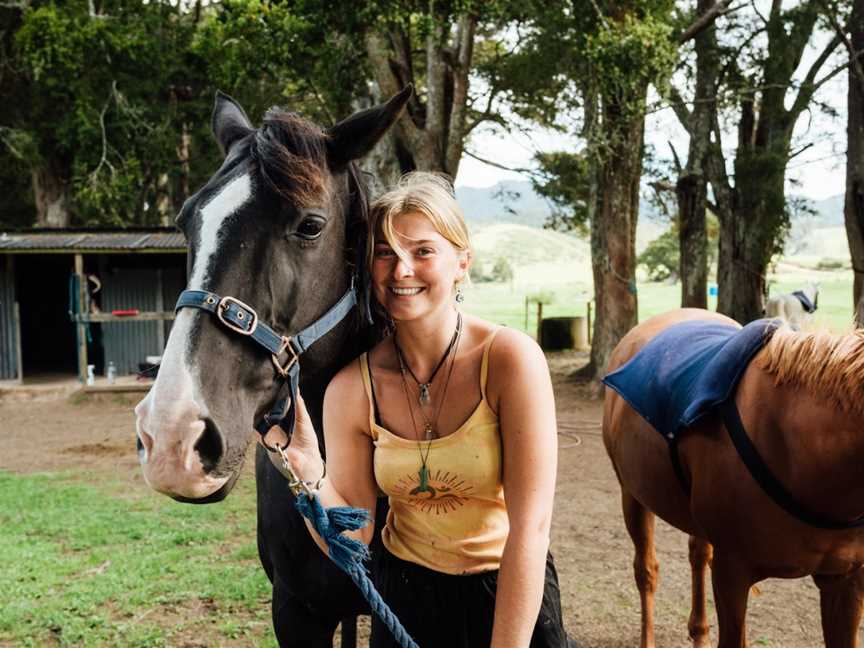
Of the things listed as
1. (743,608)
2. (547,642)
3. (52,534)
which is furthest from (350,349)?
(52,534)

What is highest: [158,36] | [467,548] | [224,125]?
[158,36]

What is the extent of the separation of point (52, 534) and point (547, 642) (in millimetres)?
5205

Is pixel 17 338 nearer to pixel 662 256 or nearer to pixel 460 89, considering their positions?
pixel 460 89

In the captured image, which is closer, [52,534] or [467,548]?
[467,548]

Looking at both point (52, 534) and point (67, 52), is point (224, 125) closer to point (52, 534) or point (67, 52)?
point (52, 534)

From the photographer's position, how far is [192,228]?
5.32ft

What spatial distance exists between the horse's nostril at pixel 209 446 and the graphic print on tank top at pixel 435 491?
432 mm

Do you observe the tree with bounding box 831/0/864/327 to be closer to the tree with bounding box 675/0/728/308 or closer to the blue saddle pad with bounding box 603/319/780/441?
the tree with bounding box 675/0/728/308

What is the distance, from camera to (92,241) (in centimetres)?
1225

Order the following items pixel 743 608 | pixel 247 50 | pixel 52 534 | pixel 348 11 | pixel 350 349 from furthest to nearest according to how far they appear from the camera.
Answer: pixel 247 50
pixel 348 11
pixel 52 534
pixel 743 608
pixel 350 349

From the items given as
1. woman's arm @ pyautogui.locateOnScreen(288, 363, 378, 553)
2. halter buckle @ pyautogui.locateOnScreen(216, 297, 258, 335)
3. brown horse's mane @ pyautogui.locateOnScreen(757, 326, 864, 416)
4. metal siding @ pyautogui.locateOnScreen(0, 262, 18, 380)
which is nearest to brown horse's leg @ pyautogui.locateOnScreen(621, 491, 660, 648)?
brown horse's mane @ pyautogui.locateOnScreen(757, 326, 864, 416)

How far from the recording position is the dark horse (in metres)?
1.37

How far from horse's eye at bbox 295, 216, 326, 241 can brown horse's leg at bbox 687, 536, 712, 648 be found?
286cm

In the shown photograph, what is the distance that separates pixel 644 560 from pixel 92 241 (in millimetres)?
Result: 11517
